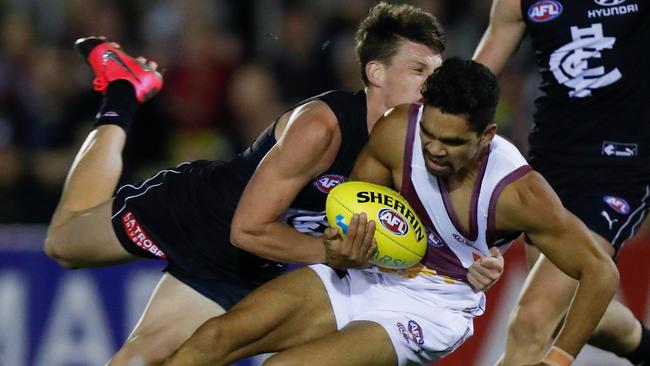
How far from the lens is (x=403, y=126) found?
187 inches

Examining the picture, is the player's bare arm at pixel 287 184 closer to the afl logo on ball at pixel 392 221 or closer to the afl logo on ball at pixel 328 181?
the afl logo on ball at pixel 328 181

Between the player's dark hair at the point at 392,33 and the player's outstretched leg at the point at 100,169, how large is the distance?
5.20 feet

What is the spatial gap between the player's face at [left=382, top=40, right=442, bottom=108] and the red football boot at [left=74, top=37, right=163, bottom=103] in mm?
1889

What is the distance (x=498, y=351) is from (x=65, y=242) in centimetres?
295

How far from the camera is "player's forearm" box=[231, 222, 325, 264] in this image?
4.96 m

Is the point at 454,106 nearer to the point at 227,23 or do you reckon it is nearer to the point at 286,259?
the point at 286,259

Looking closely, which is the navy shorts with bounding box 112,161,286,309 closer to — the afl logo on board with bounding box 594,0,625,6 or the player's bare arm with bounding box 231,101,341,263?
the player's bare arm with bounding box 231,101,341,263

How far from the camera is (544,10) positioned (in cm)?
571

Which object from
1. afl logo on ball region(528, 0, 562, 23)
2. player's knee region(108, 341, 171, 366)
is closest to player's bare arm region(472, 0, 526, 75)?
afl logo on ball region(528, 0, 562, 23)

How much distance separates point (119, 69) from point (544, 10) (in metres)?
2.34

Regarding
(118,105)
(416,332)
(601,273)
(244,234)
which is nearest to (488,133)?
(601,273)

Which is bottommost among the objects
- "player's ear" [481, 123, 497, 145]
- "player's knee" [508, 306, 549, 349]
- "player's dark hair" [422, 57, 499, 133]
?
"player's knee" [508, 306, 549, 349]

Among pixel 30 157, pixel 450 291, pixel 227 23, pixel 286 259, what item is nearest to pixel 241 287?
pixel 286 259

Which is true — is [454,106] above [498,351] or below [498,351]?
above
